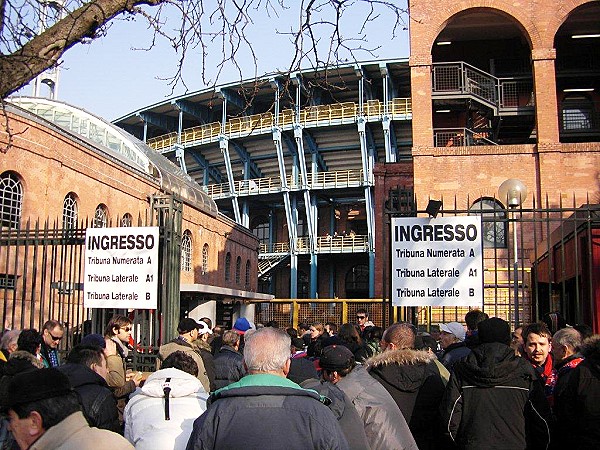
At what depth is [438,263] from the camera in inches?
352

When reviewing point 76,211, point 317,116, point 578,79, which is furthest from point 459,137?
point 317,116

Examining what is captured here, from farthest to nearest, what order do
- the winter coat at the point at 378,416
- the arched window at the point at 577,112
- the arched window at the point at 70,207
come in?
1. the arched window at the point at 577,112
2. the arched window at the point at 70,207
3. the winter coat at the point at 378,416

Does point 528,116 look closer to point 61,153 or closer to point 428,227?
point 61,153

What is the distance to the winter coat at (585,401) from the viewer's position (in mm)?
4320

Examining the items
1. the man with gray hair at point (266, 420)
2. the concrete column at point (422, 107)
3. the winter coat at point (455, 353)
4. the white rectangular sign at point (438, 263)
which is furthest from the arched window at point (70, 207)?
the man with gray hair at point (266, 420)

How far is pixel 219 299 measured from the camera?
1034 inches

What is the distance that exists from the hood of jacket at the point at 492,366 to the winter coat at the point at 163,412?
5.88ft

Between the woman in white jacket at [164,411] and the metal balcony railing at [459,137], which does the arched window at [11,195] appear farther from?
the woman in white jacket at [164,411]

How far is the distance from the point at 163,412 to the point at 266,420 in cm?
149

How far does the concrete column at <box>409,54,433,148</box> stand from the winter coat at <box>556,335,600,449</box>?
19.9 m

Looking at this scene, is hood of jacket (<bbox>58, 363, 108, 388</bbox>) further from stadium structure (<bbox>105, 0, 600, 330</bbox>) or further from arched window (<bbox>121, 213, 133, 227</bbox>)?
arched window (<bbox>121, 213, 133, 227</bbox>)

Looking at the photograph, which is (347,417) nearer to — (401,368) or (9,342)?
(401,368)

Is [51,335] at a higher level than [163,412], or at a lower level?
higher

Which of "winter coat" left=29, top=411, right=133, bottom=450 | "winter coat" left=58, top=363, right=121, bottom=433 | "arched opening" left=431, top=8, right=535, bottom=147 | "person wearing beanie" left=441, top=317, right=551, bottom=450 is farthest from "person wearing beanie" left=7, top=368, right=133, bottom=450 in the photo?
"arched opening" left=431, top=8, right=535, bottom=147
